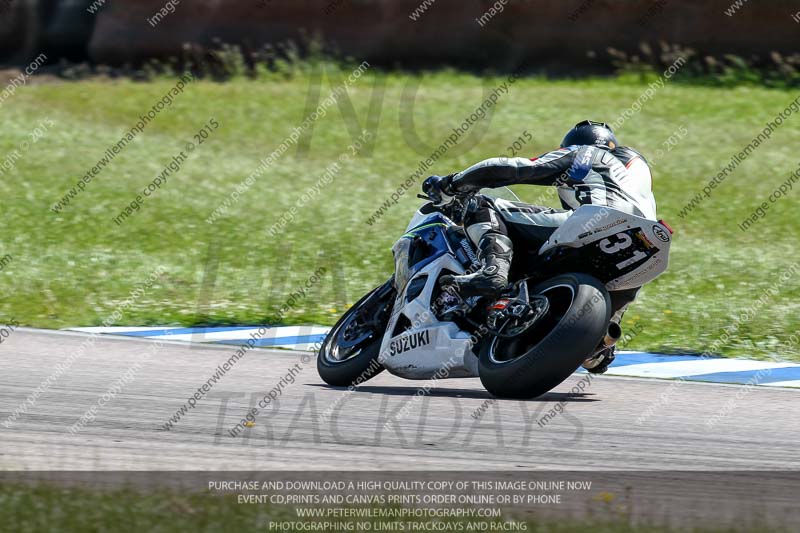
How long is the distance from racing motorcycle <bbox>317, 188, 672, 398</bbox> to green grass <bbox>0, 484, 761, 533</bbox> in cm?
185

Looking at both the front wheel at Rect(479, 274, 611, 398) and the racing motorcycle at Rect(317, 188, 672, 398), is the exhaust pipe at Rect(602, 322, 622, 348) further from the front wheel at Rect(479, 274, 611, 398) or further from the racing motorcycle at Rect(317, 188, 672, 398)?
the front wheel at Rect(479, 274, 611, 398)

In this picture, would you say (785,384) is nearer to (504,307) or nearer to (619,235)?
(619,235)

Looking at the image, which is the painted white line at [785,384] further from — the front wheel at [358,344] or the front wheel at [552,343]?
the front wheel at [358,344]

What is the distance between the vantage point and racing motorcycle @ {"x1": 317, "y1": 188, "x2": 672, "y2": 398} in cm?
683

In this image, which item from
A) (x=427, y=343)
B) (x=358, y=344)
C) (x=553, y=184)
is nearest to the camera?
(x=553, y=184)

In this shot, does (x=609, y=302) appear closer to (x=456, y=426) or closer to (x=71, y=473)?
(x=456, y=426)

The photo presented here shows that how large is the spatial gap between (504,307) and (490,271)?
27 centimetres

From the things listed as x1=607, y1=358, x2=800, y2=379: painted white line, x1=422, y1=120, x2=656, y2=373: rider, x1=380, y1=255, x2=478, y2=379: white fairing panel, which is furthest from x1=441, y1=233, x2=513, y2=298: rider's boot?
x1=607, y1=358, x2=800, y2=379: painted white line

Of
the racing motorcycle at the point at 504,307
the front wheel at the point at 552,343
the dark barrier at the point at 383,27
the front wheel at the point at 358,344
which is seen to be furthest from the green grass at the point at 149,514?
the dark barrier at the point at 383,27

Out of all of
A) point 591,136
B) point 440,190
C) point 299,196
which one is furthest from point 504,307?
point 299,196

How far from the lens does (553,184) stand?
292 inches

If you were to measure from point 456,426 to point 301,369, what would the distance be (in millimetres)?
2260

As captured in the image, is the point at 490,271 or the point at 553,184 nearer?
the point at 490,271

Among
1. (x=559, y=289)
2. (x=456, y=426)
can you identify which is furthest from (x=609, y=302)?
(x=456, y=426)
